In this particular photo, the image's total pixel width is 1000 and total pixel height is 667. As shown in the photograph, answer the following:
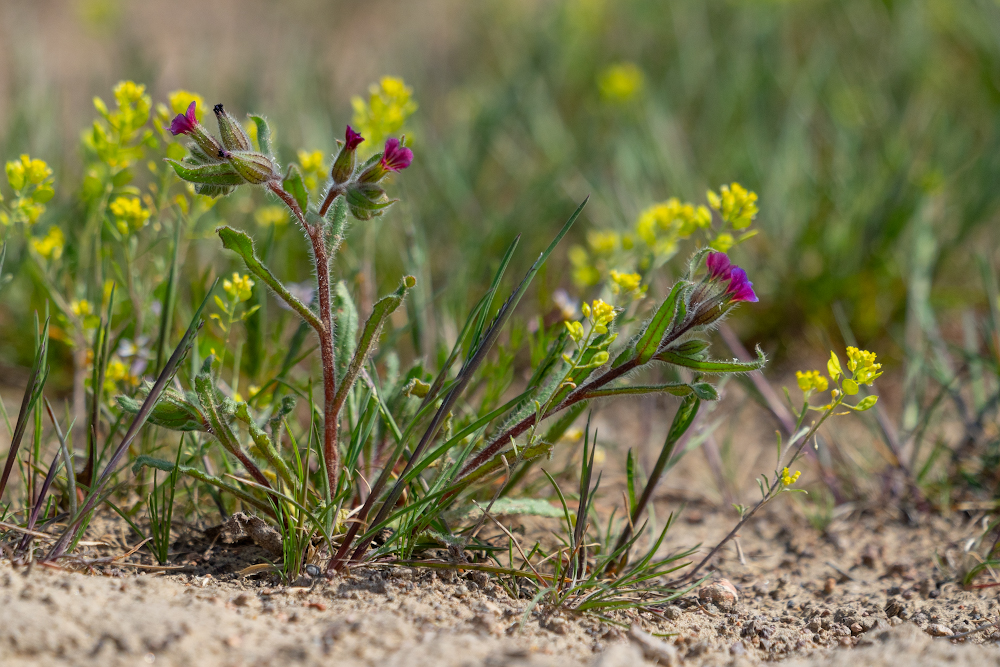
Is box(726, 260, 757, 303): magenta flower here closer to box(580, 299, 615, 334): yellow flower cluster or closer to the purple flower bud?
the purple flower bud

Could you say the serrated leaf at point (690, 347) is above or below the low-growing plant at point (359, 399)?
above

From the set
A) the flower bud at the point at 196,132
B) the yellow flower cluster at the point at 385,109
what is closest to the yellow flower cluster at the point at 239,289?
the flower bud at the point at 196,132

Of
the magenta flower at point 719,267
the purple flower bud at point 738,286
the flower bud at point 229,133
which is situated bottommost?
the flower bud at point 229,133

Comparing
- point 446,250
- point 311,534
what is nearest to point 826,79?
point 446,250

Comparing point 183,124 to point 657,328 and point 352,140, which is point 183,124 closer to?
point 352,140

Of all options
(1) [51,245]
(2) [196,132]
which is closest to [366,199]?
(2) [196,132]

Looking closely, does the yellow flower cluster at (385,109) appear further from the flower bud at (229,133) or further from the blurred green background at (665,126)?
the flower bud at (229,133)
